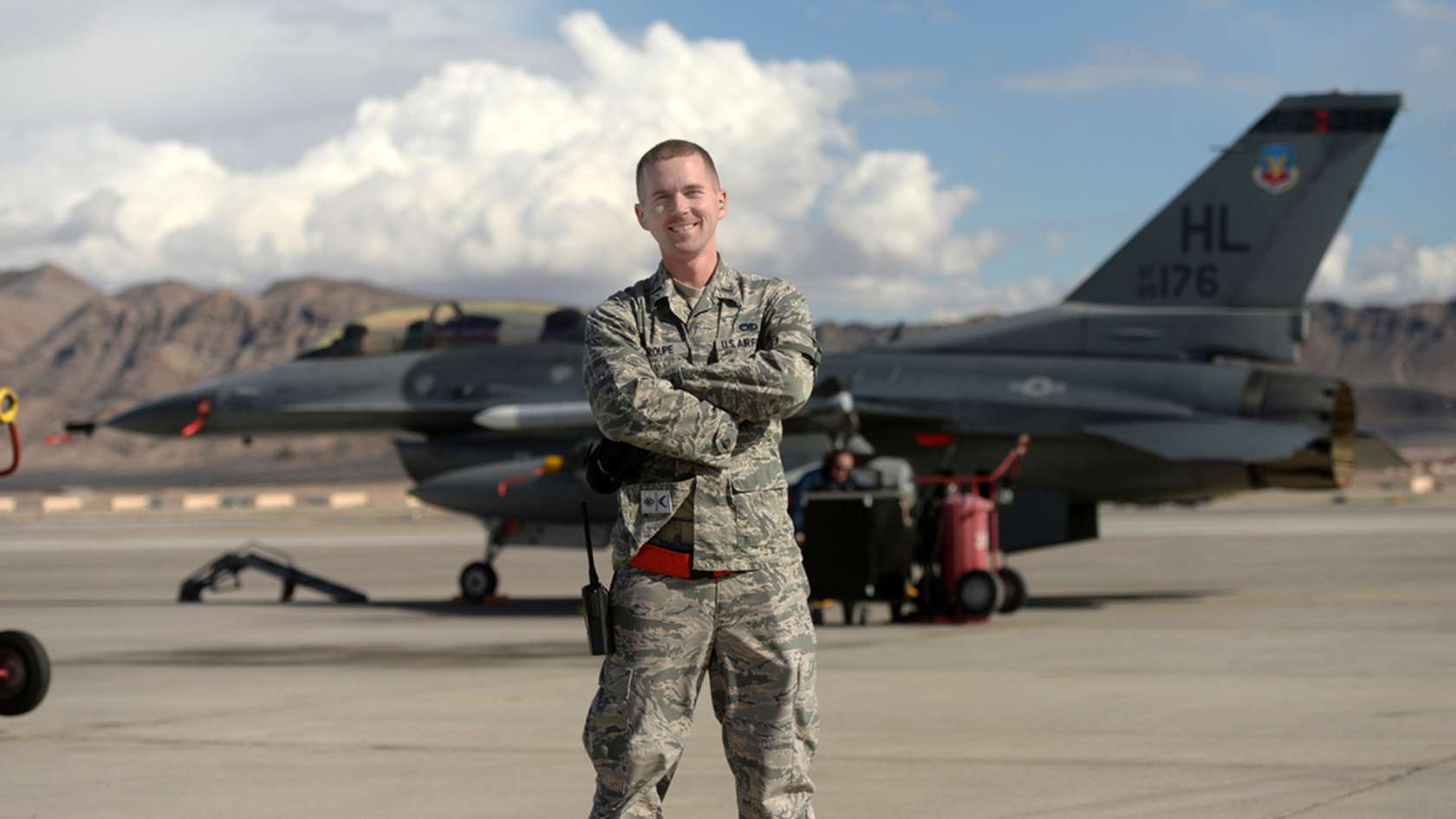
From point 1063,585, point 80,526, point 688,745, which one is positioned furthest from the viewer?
point 80,526

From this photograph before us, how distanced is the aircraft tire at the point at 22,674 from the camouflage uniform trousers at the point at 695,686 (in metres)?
4.92

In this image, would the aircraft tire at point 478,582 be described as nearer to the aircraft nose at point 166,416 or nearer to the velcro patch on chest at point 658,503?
the aircraft nose at point 166,416

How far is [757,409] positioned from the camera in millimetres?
4387

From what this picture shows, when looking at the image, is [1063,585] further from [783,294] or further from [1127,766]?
[783,294]

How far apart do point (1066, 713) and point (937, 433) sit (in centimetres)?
1001

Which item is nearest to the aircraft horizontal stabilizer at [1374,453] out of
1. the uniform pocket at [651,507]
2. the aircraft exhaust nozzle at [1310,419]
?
the aircraft exhaust nozzle at [1310,419]

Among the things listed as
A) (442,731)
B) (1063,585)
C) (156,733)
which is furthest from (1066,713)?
(1063,585)

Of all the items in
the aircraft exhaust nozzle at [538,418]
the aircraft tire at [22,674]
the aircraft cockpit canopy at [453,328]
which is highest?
the aircraft cockpit canopy at [453,328]

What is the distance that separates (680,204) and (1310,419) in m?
14.5

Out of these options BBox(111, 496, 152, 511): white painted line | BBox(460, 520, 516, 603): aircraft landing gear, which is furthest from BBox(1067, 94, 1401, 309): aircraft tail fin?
BBox(111, 496, 152, 511): white painted line

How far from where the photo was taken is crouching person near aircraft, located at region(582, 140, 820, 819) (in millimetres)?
4359

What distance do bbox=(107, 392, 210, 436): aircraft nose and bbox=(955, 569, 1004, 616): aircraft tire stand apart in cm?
977

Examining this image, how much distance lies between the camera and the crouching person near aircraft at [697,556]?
172 inches

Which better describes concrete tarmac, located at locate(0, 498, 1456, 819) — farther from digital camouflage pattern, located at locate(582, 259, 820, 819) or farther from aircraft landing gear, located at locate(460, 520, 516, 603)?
digital camouflage pattern, located at locate(582, 259, 820, 819)
